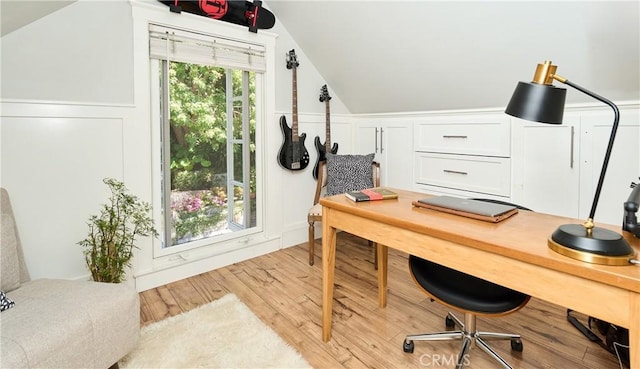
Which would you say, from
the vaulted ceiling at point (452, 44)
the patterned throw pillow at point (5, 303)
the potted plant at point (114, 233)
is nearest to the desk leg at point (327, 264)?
the potted plant at point (114, 233)

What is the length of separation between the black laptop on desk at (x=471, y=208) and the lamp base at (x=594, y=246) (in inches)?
11.5

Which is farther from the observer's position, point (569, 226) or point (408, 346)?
point (408, 346)

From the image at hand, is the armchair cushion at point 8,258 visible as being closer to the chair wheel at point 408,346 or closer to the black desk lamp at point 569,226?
the chair wheel at point 408,346

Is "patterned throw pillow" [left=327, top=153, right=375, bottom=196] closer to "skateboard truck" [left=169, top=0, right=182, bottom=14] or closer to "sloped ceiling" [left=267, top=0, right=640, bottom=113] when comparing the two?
"sloped ceiling" [left=267, top=0, right=640, bottom=113]

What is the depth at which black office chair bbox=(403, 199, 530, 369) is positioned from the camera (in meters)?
1.30

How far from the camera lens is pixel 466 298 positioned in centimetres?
135

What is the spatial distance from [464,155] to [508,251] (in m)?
1.92

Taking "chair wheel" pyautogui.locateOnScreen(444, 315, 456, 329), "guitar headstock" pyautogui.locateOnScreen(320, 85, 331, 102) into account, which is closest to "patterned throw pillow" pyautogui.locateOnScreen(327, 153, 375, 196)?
"guitar headstock" pyautogui.locateOnScreen(320, 85, 331, 102)

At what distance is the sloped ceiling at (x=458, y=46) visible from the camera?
1736 millimetres

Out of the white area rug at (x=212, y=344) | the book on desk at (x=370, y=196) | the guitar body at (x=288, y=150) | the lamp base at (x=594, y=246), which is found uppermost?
the guitar body at (x=288, y=150)

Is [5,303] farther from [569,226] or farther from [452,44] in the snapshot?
[452,44]

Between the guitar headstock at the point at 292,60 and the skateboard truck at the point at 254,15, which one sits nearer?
the skateboard truck at the point at 254,15

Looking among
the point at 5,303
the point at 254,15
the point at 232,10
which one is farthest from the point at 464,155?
the point at 5,303

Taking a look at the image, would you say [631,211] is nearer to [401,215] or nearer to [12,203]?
[401,215]
